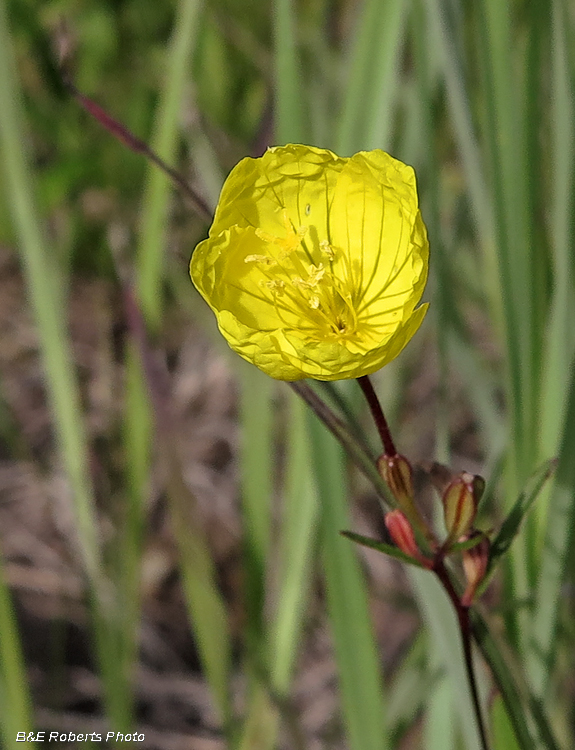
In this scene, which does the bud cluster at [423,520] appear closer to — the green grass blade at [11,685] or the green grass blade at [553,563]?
the green grass blade at [553,563]

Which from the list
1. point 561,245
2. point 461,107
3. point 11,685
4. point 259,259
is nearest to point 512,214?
point 561,245

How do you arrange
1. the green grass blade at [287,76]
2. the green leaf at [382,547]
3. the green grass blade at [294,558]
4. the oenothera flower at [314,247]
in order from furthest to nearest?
the green grass blade at [294,558] < the green grass blade at [287,76] < the oenothera flower at [314,247] < the green leaf at [382,547]

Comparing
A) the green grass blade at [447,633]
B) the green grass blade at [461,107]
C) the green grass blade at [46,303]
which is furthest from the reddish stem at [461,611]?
the green grass blade at [46,303]

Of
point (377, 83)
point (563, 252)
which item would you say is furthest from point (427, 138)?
point (563, 252)

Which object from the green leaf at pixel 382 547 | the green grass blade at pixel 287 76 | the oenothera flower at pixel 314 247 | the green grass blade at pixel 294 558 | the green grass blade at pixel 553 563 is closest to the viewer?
the green leaf at pixel 382 547

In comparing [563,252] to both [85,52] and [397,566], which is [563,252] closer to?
[397,566]

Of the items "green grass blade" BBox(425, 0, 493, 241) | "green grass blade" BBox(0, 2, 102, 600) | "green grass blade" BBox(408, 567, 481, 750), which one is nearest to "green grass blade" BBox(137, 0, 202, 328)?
"green grass blade" BBox(0, 2, 102, 600)

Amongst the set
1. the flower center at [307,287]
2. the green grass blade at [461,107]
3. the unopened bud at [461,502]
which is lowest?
the unopened bud at [461,502]
